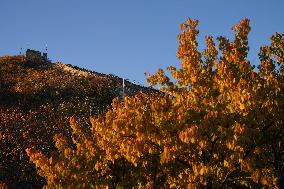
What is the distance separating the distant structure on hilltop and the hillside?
1.44 m

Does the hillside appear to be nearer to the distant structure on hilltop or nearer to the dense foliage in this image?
the distant structure on hilltop

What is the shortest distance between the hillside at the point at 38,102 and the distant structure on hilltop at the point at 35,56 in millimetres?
1442

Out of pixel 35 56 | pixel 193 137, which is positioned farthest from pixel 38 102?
pixel 193 137

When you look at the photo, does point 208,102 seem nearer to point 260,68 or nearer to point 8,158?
point 260,68

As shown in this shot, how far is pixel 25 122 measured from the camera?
44.4m

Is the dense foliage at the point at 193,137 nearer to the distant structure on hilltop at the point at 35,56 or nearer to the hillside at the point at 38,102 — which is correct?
the hillside at the point at 38,102

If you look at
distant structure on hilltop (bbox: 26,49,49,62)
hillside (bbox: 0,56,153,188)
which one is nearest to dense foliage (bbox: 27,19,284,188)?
hillside (bbox: 0,56,153,188)

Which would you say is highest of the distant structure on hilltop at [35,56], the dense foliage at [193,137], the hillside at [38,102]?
the distant structure on hilltop at [35,56]

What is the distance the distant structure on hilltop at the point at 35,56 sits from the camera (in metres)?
67.8

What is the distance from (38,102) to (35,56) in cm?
2182

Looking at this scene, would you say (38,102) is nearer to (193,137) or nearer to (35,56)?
(35,56)

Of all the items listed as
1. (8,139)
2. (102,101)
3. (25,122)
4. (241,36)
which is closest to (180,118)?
(241,36)

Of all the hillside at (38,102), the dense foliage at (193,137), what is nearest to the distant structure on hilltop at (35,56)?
the hillside at (38,102)

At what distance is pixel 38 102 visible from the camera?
166 ft
